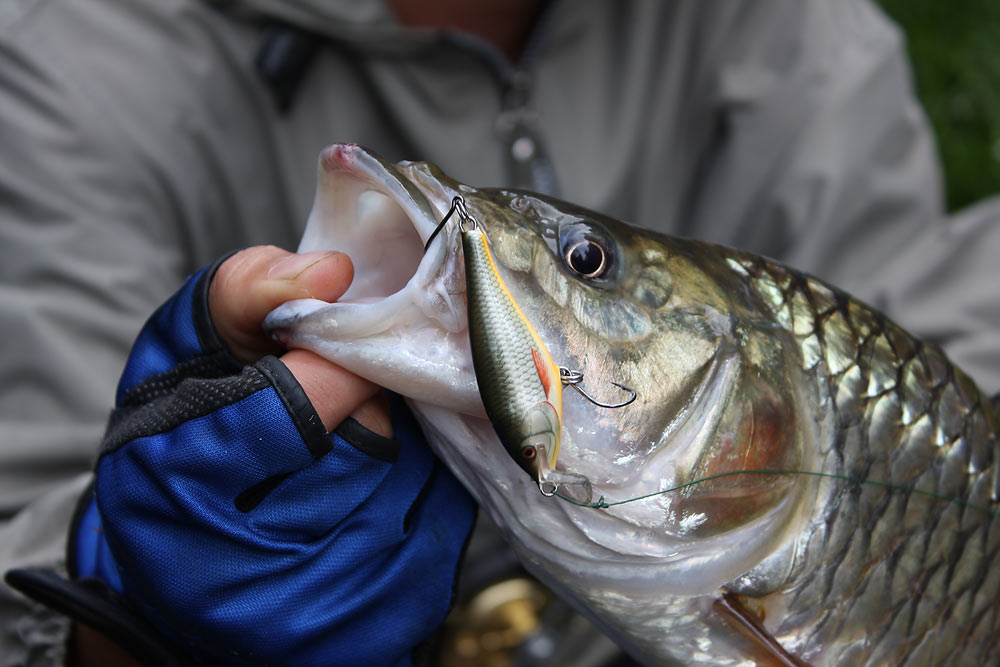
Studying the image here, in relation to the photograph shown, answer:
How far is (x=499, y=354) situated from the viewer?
522 mm

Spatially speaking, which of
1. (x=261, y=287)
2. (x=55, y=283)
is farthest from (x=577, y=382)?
(x=55, y=283)

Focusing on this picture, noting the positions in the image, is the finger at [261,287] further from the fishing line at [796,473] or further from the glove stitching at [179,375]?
the fishing line at [796,473]

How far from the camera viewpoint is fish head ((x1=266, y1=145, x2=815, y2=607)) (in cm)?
57

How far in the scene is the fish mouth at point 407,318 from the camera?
0.55 meters

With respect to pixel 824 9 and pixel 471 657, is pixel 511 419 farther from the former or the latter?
pixel 824 9

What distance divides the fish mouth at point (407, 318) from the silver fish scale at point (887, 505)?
31cm

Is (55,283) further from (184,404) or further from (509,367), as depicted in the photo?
(509,367)

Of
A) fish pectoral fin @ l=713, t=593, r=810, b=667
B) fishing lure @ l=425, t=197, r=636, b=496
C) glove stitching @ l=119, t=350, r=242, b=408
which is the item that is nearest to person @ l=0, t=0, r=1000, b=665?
glove stitching @ l=119, t=350, r=242, b=408

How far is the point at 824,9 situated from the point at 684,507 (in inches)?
50.4

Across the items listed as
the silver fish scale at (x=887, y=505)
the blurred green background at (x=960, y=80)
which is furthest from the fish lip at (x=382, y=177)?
the blurred green background at (x=960, y=80)

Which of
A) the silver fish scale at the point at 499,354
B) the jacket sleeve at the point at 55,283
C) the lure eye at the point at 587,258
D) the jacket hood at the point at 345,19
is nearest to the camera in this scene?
the silver fish scale at the point at 499,354

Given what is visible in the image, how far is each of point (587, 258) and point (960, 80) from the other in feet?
8.45

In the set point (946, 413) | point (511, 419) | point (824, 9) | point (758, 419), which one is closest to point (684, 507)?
point (758, 419)

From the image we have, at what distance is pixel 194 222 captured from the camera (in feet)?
4.18
